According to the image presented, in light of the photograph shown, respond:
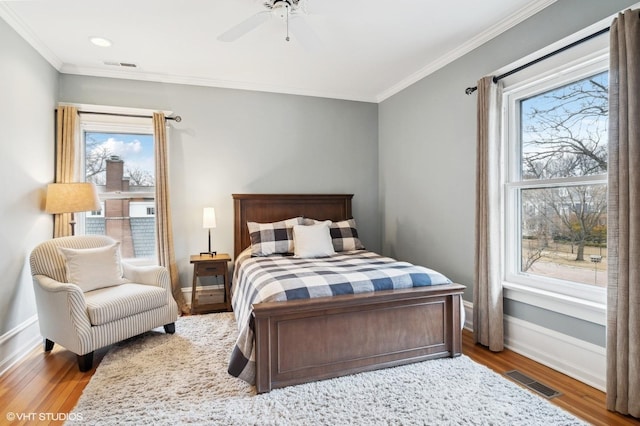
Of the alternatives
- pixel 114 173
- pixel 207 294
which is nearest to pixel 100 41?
pixel 114 173

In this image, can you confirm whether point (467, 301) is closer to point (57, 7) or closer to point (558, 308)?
point (558, 308)

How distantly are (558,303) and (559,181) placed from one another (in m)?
0.88

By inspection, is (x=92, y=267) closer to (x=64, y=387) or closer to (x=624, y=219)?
(x=64, y=387)

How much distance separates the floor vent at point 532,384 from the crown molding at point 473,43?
2.64 m

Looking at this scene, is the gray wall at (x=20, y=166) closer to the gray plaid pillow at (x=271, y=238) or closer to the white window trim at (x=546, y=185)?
the gray plaid pillow at (x=271, y=238)

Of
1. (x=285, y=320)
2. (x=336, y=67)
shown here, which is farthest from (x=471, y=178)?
(x=285, y=320)

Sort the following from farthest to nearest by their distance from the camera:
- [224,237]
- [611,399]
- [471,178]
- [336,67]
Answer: [224,237] → [336,67] → [471,178] → [611,399]

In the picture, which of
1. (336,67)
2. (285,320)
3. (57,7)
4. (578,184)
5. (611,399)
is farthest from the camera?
(336,67)

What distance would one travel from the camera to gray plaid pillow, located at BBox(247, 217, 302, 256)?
3721mm

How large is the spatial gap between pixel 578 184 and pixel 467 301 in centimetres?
145

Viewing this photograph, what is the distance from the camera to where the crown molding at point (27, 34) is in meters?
2.59

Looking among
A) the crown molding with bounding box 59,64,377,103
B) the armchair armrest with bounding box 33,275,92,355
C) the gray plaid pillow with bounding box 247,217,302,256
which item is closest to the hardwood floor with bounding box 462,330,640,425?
the gray plaid pillow with bounding box 247,217,302,256

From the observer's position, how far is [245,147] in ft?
14.0

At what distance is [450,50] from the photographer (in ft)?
11.0
